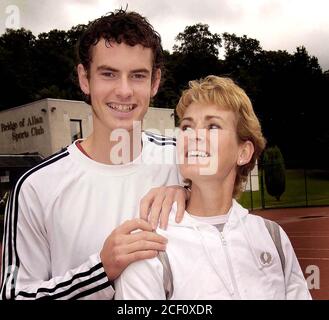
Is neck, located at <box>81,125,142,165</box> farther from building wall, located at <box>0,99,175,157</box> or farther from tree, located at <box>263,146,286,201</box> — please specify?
tree, located at <box>263,146,286,201</box>

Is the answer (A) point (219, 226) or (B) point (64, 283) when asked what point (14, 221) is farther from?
(A) point (219, 226)

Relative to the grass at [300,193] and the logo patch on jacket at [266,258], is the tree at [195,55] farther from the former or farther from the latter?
the logo patch on jacket at [266,258]

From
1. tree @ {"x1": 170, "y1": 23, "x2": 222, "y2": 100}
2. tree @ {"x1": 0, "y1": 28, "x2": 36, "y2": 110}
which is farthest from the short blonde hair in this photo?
tree @ {"x1": 0, "y1": 28, "x2": 36, "y2": 110}

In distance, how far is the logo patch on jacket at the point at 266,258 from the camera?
3.97 ft

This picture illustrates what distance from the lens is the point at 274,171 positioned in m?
1.63

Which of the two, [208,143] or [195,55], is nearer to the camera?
[208,143]

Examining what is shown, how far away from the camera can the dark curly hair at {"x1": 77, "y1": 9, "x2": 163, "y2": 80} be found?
1282mm

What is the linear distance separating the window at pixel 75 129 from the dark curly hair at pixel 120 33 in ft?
0.71

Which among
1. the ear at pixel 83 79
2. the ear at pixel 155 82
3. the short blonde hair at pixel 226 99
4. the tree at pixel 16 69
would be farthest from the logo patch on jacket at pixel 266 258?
the tree at pixel 16 69

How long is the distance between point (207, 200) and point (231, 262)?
6.3 inches

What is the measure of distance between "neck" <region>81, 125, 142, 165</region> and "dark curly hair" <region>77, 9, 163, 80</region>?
0.62 feet

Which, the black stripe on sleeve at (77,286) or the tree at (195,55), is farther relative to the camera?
the tree at (195,55)

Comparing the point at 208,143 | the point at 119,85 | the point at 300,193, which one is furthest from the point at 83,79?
the point at 300,193
